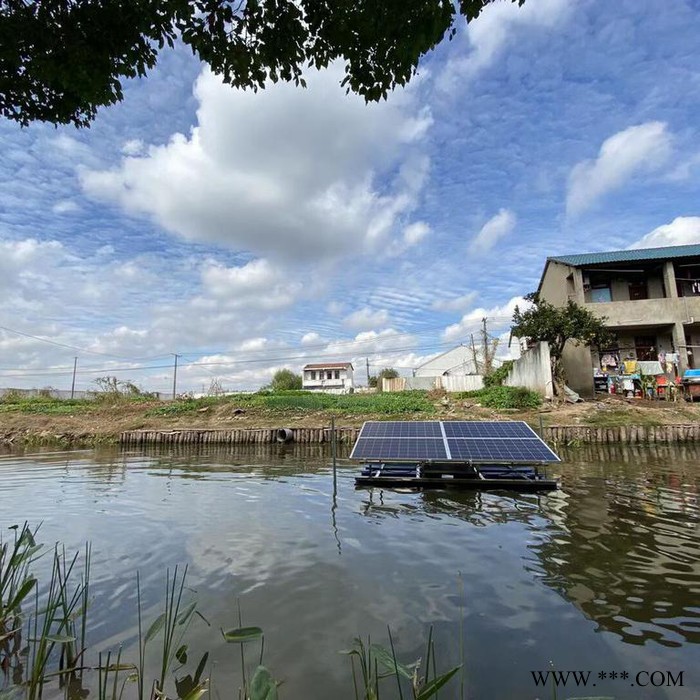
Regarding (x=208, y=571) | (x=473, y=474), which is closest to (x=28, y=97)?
(x=208, y=571)

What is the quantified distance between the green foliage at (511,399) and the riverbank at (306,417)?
1.57 feet

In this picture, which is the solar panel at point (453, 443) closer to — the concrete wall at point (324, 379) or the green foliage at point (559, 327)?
the green foliage at point (559, 327)

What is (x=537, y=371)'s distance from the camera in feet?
78.9

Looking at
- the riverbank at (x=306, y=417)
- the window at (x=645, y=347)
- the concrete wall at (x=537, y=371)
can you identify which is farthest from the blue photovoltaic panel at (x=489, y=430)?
the window at (x=645, y=347)

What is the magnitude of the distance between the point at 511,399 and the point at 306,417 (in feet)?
39.4

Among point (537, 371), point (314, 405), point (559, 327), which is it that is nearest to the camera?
point (559, 327)

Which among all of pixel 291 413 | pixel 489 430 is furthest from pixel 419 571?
pixel 291 413

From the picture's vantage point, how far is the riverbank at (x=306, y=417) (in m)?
18.7

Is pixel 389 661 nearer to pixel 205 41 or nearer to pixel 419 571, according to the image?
pixel 419 571

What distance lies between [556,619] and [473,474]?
701 centimetres

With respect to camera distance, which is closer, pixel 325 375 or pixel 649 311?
pixel 649 311

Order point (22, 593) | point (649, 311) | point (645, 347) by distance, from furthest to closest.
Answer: point (645, 347)
point (649, 311)
point (22, 593)

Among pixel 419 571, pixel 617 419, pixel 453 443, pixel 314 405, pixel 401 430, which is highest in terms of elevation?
pixel 314 405

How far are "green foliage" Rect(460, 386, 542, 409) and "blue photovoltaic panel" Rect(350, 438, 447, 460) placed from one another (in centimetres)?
1252
